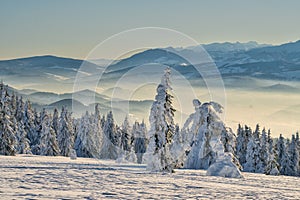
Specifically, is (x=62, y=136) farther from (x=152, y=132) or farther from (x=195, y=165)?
(x=152, y=132)

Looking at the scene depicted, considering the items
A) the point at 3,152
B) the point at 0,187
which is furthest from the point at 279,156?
the point at 0,187

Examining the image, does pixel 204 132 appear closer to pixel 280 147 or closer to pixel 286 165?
pixel 286 165

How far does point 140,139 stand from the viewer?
412ft

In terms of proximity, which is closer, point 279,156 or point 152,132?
point 152,132

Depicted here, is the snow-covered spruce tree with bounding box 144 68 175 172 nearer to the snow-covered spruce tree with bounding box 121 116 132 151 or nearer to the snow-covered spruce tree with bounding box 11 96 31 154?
the snow-covered spruce tree with bounding box 11 96 31 154

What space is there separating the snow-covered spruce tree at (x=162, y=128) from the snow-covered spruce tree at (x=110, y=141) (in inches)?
2447

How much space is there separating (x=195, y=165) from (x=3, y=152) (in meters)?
29.2

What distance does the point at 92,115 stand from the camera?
363 ft

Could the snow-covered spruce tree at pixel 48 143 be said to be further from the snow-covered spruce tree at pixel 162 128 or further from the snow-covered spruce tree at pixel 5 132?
the snow-covered spruce tree at pixel 162 128

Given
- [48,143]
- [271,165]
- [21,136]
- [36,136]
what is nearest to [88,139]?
[36,136]

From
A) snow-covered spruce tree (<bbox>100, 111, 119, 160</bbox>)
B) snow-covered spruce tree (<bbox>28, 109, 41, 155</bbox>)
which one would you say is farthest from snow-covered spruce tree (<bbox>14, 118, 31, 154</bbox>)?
snow-covered spruce tree (<bbox>100, 111, 119, 160</bbox>)

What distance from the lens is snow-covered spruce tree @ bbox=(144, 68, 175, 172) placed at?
38469 millimetres

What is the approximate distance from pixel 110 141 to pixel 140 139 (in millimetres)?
22589

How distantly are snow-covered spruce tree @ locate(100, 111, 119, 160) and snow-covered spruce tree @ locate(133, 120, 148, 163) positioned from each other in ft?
30.5
